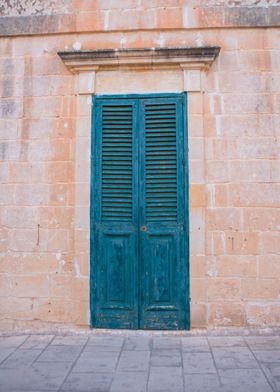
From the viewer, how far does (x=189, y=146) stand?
478cm

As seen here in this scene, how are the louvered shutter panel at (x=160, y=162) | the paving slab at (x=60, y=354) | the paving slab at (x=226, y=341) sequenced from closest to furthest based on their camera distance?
the paving slab at (x=60, y=354)
the paving slab at (x=226, y=341)
the louvered shutter panel at (x=160, y=162)

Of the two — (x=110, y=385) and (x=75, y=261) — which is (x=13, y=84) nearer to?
(x=75, y=261)

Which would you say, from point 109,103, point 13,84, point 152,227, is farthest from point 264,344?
point 13,84

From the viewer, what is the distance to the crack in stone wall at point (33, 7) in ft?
16.8

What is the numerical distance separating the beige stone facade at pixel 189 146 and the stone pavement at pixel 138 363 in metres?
0.39

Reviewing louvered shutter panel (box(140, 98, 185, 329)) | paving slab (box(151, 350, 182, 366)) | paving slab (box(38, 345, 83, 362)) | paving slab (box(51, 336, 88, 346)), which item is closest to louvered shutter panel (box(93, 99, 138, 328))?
louvered shutter panel (box(140, 98, 185, 329))

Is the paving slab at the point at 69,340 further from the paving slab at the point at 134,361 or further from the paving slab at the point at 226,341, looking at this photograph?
the paving slab at the point at 226,341

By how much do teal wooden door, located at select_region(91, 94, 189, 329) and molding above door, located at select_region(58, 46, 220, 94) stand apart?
0.29 meters

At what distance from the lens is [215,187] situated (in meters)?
4.75

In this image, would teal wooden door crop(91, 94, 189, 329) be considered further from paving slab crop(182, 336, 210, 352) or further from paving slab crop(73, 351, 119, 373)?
paving slab crop(73, 351, 119, 373)

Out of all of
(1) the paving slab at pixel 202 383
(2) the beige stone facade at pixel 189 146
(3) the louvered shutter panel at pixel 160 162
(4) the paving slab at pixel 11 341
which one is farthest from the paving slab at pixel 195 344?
(4) the paving slab at pixel 11 341

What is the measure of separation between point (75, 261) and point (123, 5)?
11.0 feet

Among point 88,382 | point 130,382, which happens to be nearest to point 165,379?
point 130,382

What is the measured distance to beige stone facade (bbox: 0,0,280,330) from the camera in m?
4.66
